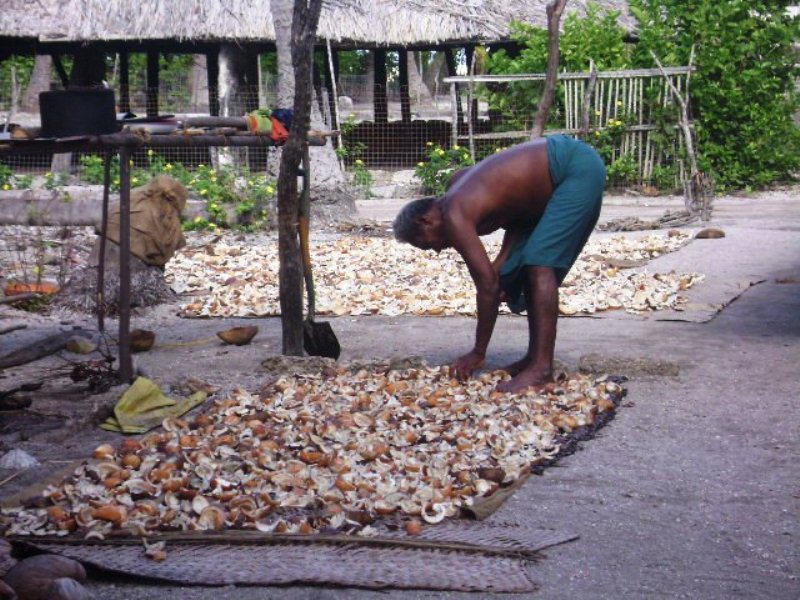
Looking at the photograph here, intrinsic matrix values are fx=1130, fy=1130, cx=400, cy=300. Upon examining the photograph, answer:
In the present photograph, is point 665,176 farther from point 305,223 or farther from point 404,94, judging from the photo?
point 305,223

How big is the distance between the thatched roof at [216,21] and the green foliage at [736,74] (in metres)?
2.56

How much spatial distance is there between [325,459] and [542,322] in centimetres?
143

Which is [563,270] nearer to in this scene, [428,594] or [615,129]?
[428,594]

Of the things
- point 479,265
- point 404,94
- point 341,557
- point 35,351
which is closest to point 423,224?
point 479,265

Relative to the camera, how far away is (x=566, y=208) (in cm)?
480

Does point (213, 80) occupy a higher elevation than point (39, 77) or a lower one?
lower

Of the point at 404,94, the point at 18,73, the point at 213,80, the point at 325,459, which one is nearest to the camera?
the point at 325,459

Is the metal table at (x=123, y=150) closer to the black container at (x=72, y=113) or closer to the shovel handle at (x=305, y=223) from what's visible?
the black container at (x=72, y=113)

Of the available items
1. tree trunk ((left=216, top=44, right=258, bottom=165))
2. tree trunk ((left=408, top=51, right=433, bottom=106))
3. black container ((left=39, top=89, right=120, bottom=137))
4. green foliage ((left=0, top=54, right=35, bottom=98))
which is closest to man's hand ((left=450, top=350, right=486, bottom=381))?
black container ((left=39, top=89, right=120, bottom=137))

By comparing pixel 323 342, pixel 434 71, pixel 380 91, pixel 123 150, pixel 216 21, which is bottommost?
pixel 323 342

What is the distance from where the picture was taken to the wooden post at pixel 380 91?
17.7 meters

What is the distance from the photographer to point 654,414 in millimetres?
4504

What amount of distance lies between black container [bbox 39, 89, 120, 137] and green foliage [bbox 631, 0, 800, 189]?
434 inches

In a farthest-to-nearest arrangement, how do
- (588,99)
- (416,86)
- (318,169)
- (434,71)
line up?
(434,71)
(416,86)
(588,99)
(318,169)
